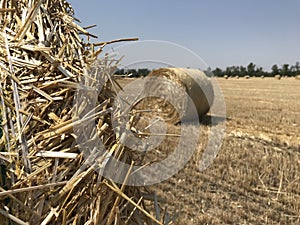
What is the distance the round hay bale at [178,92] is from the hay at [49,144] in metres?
6.20

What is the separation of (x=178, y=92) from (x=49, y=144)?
22.6 feet

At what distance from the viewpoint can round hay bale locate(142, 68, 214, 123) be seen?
808cm

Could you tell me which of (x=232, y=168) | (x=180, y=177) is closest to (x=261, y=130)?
(x=232, y=168)

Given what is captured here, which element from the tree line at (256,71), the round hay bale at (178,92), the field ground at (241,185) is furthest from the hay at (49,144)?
the tree line at (256,71)

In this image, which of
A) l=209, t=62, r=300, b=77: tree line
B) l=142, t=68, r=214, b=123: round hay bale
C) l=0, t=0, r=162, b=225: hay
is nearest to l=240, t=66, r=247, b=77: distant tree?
l=209, t=62, r=300, b=77: tree line

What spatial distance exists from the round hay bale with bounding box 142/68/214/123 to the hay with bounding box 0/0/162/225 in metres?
6.20

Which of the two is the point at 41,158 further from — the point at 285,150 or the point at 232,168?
the point at 285,150

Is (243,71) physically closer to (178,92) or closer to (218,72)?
(218,72)

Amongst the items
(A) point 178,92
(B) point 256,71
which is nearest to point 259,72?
(B) point 256,71

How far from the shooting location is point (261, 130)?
756cm

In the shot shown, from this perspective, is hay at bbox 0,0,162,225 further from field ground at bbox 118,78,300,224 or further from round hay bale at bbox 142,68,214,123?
→ round hay bale at bbox 142,68,214,123

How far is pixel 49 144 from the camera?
4.65 ft

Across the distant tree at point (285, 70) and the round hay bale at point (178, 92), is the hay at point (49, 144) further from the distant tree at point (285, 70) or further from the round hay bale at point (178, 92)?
the distant tree at point (285, 70)

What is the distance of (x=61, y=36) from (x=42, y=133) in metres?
0.59
